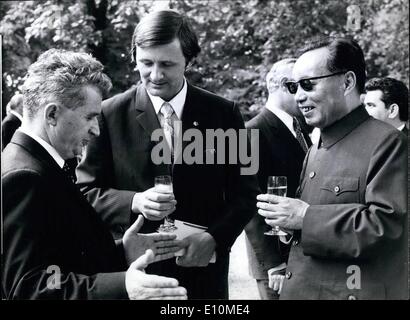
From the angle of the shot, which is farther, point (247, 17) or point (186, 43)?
point (247, 17)

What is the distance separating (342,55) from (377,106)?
4.79 feet

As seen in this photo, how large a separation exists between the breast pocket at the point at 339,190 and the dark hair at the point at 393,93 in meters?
1.50

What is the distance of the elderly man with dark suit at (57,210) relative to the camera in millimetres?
1919

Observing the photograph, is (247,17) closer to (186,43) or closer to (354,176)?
(186,43)

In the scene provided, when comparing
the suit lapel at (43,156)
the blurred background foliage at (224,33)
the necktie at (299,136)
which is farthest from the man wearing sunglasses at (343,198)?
the blurred background foliage at (224,33)

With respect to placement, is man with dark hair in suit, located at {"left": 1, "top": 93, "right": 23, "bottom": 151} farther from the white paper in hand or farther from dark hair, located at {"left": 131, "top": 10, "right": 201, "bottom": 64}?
the white paper in hand

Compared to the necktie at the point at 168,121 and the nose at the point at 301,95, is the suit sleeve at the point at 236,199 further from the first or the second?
the nose at the point at 301,95

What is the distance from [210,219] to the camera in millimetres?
2867

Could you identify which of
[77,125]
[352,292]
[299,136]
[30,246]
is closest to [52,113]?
[77,125]

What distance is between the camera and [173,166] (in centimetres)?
282

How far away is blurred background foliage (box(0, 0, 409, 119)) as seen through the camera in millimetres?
4426

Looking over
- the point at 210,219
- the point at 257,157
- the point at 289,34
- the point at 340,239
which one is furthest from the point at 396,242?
the point at 289,34

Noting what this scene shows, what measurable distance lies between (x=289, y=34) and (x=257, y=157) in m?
4.71

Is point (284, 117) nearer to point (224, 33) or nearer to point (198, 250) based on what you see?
point (198, 250)
